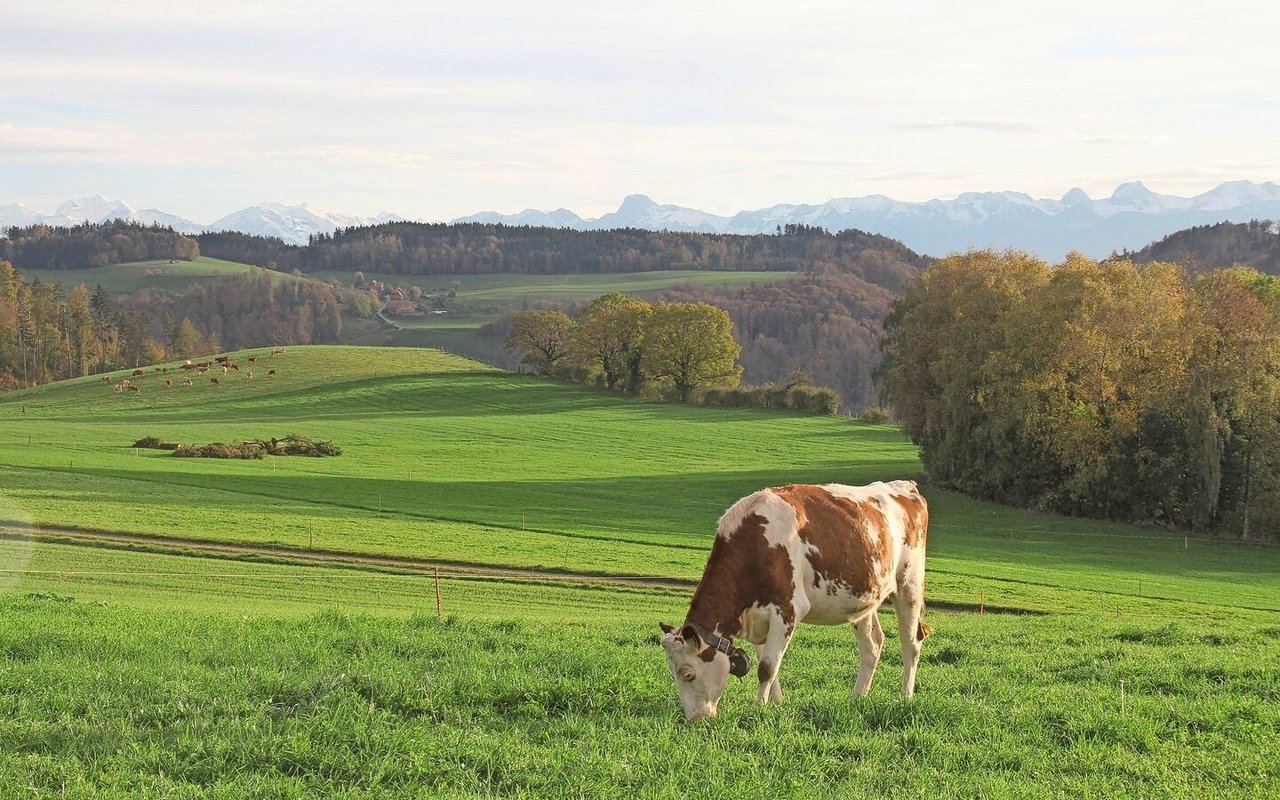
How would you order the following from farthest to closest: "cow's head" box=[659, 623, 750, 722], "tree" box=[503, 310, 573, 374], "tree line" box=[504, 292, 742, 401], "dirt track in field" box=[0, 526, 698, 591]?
"tree" box=[503, 310, 573, 374]
"tree line" box=[504, 292, 742, 401]
"dirt track in field" box=[0, 526, 698, 591]
"cow's head" box=[659, 623, 750, 722]

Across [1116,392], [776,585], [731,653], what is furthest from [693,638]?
[1116,392]

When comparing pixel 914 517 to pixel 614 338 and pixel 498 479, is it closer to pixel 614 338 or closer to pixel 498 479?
pixel 498 479

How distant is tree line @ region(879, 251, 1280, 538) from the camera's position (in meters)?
59.2

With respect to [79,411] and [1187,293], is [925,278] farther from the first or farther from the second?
[79,411]

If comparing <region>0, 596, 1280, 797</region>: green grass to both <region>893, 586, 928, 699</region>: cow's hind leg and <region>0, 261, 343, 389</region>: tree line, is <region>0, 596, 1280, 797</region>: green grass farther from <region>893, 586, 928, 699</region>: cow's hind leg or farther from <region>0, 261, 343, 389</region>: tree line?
<region>0, 261, 343, 389</region>: tree line

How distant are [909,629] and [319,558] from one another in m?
30.3

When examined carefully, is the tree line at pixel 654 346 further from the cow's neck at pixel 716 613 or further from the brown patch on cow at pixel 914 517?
the cow's neck at pixel 716 613

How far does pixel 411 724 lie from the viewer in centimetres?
1059

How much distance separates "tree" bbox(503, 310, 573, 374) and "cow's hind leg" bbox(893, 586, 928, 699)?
397ft

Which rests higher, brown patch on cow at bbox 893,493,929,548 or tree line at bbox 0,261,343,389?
brown patch on cow at bbox 893,493,929,548

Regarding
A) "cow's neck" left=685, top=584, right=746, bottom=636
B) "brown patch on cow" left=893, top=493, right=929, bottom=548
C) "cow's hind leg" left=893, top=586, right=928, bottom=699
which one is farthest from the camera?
"brown patch on cow" left=893, top=493, right=929, bottom=548

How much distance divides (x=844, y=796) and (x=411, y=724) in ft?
14.0

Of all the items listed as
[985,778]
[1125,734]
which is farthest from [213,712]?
[1125,734]

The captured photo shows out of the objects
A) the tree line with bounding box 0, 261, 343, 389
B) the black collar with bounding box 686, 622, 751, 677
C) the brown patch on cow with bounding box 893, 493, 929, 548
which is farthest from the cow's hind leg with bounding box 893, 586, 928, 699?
the tree line with bounding box 0, 261, 343, 389
